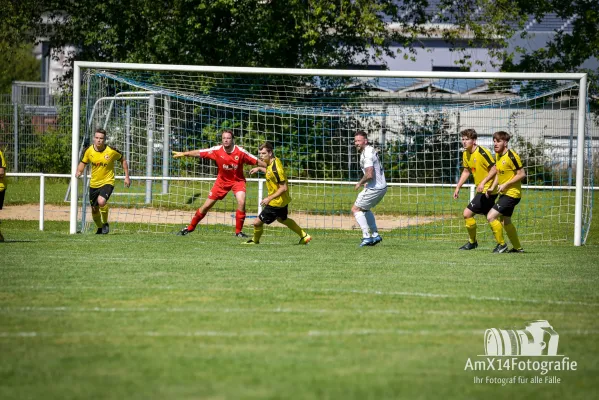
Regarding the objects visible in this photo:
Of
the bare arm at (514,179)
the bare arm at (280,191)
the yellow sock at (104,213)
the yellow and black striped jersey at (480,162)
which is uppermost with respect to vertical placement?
the yellow and black striped jersey at (480,162)

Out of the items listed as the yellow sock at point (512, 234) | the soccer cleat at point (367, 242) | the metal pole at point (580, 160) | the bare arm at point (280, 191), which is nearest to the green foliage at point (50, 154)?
the bare arm at point (280, 191)

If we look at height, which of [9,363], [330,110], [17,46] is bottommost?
[9,363]

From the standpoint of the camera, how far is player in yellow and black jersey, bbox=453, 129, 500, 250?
41.6 ft

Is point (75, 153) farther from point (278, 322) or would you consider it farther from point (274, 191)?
point (278, 322)

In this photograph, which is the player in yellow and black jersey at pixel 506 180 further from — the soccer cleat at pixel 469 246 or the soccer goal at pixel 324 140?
the soccer goal at pixel 324 140

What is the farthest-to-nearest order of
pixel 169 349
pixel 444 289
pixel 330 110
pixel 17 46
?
pixel 17 46, pixel 330 110, pixel 444 289, pixel 169 349

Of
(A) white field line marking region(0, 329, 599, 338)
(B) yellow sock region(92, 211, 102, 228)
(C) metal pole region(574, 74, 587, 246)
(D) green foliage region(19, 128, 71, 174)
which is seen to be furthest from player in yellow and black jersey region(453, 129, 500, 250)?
(D) green foliage region(19, 128, 71, 174)

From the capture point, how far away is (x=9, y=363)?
5.15 metres

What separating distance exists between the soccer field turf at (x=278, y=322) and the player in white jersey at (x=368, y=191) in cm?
183

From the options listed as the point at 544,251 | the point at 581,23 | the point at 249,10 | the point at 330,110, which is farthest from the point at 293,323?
the point at 581,23

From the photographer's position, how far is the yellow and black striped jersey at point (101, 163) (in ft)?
47.1

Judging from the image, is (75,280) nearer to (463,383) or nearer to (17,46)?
(463,383)

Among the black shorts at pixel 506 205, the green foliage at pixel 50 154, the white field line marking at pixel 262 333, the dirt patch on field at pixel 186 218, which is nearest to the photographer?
the white field line marking at pixel 262 333

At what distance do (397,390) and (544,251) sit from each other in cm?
878
